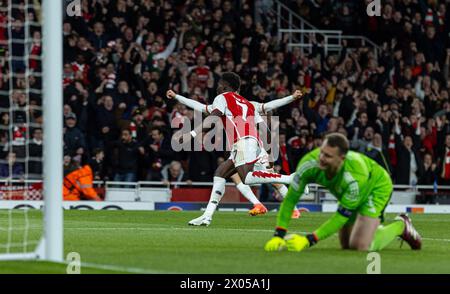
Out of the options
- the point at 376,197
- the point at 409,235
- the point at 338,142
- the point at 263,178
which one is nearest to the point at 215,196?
the point at 263,178

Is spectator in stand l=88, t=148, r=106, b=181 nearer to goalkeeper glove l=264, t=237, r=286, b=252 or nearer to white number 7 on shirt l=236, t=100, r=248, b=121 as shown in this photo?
white number 7 on shirt l=236, t=100, r=248, b=121

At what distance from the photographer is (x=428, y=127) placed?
29.8m

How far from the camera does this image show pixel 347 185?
39.5 feet

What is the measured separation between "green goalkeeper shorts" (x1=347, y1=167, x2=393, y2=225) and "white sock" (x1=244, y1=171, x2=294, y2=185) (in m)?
6.42

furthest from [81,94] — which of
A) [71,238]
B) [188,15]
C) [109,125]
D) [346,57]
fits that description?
[71,238]

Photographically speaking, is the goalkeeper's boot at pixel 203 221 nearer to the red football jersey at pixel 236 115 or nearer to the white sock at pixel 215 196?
the white sock at pixel 215 196

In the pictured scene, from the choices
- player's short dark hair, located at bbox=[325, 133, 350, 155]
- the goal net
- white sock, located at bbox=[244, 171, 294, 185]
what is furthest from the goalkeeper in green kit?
white sock, located at bbox=[244, 171, 294, 185]

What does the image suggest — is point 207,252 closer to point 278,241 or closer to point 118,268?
point 278,241

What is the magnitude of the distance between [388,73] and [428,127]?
2.71 meters

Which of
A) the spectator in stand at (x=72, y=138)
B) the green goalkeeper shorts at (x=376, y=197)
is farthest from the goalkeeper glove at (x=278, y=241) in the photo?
the spectator in stand at (x=72, y=138)

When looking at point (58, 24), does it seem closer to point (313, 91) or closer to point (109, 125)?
point (109, 125)

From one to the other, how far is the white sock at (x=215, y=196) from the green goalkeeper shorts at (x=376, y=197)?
5609 mm

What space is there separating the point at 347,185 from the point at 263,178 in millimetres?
7069

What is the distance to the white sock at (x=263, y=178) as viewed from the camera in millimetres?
19062
